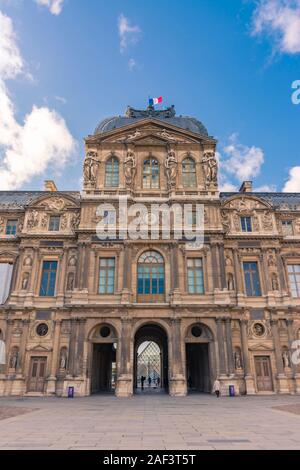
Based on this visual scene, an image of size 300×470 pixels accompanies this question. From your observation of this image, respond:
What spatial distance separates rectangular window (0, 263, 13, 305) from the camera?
31.6 meters

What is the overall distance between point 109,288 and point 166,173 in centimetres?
1286

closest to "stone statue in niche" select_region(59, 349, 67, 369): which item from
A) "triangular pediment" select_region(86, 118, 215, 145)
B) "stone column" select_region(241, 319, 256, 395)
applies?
"stone column" select_region(241, 319, 256, 395)

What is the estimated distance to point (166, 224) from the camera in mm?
32000

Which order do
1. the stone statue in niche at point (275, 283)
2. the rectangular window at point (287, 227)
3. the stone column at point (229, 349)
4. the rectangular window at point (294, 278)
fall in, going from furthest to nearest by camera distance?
the rectangular window at point (287, 227) → the rectangular window at point (294, 278) → the stone statue in niche at point (275, 283) → the stone column at point (229, 349)

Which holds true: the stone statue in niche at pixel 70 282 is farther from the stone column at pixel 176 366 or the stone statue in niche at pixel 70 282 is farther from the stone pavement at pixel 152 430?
the stone pavement at pixel 152 430

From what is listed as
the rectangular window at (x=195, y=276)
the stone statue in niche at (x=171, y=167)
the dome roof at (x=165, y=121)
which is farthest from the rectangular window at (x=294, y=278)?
the dome roof at (x=165, y=121)

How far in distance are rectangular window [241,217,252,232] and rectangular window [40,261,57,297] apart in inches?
732

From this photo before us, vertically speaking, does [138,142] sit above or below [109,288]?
above

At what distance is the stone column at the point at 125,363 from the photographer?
2695 centimetres

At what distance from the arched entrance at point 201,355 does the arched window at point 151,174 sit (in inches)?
563

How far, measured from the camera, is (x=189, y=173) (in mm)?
35469
